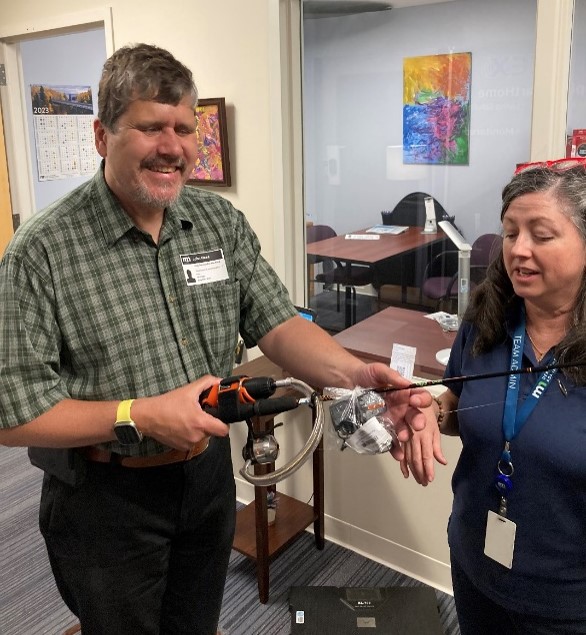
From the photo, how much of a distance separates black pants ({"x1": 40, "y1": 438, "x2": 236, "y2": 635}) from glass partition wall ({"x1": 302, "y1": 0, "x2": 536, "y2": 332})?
4.75 feet

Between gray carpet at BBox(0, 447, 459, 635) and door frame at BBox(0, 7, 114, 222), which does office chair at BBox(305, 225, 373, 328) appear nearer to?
gray carpet at BBox(0, 447, 459, 635)

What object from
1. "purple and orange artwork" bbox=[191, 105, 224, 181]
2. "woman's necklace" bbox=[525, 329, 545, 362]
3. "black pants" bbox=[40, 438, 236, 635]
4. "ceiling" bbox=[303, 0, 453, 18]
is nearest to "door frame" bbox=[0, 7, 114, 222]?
"purple and orange artwork" bbox=[191, 105, 224, 181]

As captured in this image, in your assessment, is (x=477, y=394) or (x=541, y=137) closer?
(x=477, y=394)

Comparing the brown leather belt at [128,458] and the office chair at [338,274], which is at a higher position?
the office chair at [338,274]

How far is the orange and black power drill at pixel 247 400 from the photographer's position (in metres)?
1.11

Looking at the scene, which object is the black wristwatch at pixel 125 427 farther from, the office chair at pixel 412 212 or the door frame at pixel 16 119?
the door frame at pixel 16 119

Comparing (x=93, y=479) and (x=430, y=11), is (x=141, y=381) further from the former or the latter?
(x=430, y=11)

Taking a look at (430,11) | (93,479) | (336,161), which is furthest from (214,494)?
(430,11)

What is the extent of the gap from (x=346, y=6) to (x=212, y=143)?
84 cm

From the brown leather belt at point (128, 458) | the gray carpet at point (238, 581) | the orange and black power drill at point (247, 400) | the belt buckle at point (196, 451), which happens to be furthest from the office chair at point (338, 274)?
the orange and black power drill at point (247, 400)

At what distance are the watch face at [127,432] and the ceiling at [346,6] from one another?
2066 mm

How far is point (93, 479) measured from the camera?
1.46 metres

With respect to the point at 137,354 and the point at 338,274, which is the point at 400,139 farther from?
the point at 137,354

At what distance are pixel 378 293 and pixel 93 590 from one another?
6.01ft
